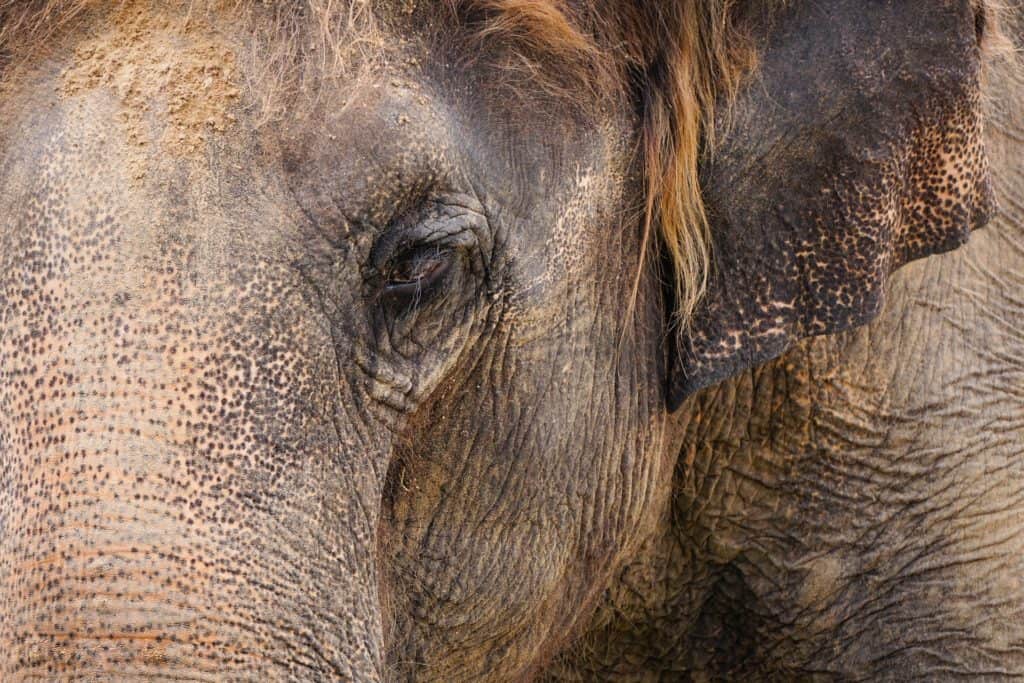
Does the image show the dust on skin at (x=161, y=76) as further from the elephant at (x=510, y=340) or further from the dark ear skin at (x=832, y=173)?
the dark ear skin at (x=832, y=173)

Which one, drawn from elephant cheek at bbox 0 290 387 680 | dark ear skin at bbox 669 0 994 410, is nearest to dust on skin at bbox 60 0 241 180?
elephant cheek at bbox 0 290 387 680

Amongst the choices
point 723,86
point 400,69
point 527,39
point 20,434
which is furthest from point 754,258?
point 20,434

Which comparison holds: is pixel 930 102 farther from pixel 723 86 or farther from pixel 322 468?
pixel 322 468

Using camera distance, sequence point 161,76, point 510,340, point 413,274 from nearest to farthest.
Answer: point 161,76 < point 413,274 < point 510,340

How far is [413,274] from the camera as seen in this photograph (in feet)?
6.70

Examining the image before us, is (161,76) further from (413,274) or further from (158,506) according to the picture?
(158,506)

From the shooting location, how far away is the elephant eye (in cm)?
204

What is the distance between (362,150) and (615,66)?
523mm

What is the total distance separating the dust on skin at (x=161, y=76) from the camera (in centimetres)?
186

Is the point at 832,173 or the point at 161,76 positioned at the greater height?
the point at 161,76

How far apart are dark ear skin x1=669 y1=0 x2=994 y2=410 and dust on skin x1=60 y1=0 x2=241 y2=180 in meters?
0.83

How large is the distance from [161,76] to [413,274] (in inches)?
16.3

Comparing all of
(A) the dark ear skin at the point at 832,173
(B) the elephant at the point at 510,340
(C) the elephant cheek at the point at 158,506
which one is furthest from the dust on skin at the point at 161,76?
(A) the dark ear skin at the point at 832,173

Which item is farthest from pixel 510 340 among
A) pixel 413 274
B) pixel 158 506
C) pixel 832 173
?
pixel 158 506
